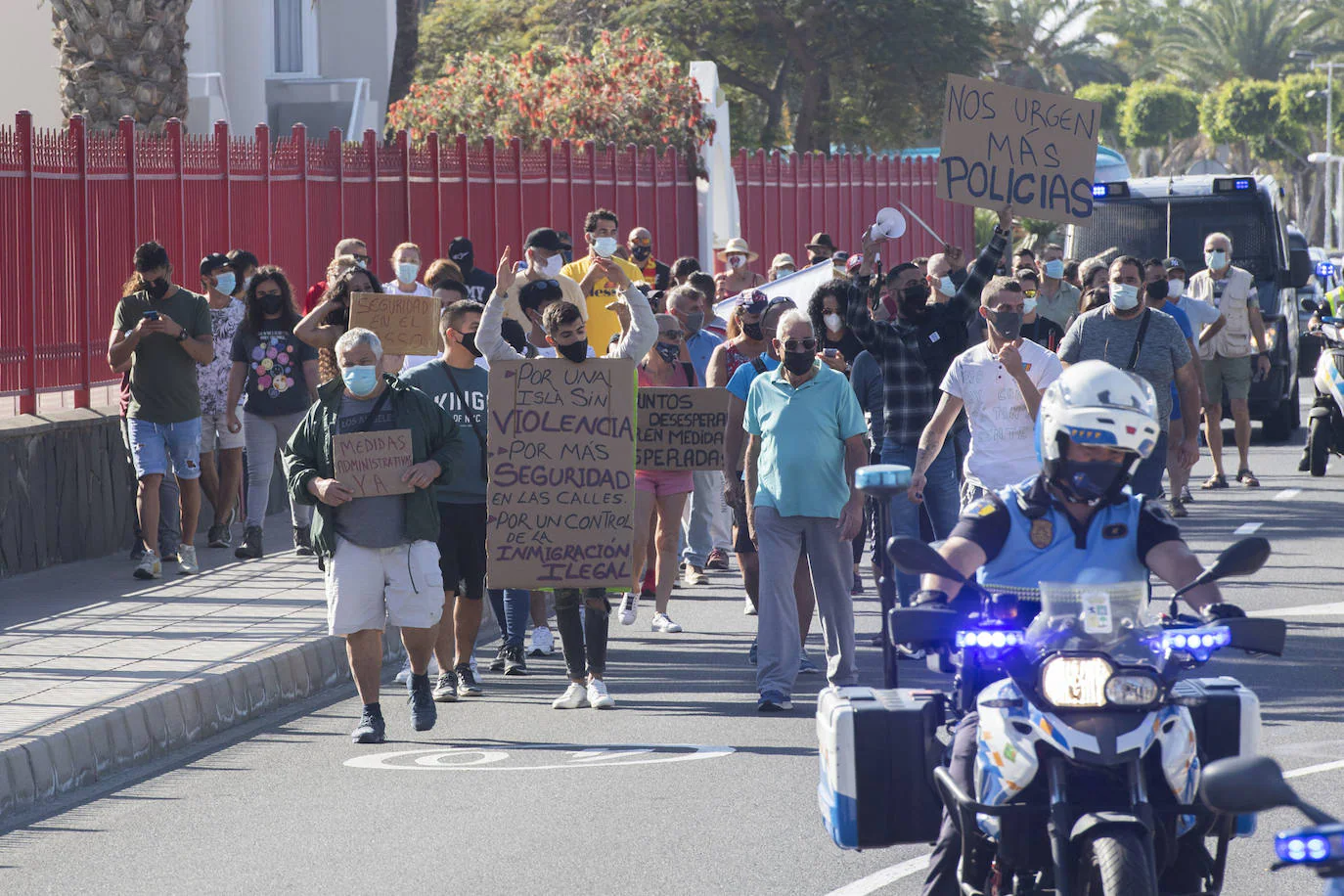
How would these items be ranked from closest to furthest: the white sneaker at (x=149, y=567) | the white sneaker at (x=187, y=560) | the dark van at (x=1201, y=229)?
1. the white sneaker at (x=149, y=567)
2. the white sneaker at (x=187, y=560)
3. the dark van at (x=1201, y=229)

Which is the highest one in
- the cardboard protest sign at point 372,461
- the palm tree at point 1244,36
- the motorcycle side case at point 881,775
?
the palm tree at point 1244,36

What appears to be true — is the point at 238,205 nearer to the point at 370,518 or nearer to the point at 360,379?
the point at 360,379

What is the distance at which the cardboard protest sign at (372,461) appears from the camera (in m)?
8.75

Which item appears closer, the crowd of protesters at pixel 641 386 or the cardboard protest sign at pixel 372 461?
the cardboard protest sign at pixel 372 461

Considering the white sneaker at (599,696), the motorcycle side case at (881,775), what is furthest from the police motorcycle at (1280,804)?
the white sneaker at (599,696)

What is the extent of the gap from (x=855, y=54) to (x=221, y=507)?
39.8 m

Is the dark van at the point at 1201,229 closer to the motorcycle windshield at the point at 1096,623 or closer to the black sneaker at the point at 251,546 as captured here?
the black sneaker at the point at 251,546

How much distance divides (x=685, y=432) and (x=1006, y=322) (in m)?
2.45

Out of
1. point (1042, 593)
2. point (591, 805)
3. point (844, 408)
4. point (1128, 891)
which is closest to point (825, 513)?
point (844, 408)

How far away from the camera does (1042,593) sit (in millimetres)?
5234

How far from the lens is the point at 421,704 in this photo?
364 inches

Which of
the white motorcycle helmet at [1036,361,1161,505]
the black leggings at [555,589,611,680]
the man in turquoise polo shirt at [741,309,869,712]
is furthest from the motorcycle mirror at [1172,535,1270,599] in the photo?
the black leggings at [555,589,611,680]

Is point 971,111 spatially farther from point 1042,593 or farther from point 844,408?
point 1042,593

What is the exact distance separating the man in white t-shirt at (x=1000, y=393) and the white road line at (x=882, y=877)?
3.24 metres
